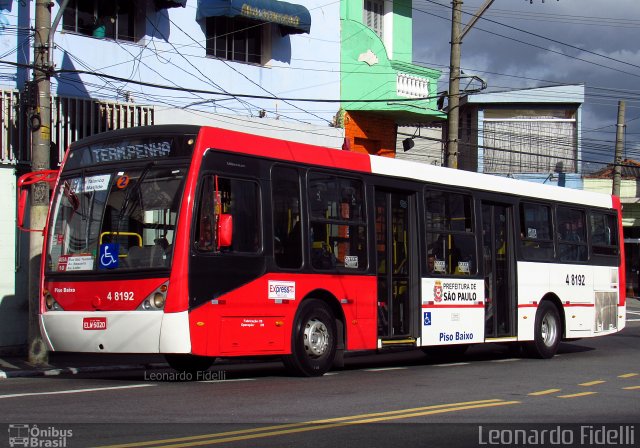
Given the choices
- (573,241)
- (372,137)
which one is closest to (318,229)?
(573,241)

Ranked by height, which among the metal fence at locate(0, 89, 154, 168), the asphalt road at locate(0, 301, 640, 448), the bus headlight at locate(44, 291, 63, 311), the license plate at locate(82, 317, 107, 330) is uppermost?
the metal fence at locate(0, 89, 154, 168)

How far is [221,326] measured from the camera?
11.0 metres

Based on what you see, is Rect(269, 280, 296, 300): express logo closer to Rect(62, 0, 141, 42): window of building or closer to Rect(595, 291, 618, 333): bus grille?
Rect(595, 291, 618, 333): bus grille

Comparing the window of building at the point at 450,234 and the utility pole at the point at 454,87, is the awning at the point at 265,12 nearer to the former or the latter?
the utility pole at the point at 454,87

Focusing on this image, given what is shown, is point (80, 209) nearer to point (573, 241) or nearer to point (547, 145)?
point (573, 241)

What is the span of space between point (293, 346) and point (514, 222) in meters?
6.54

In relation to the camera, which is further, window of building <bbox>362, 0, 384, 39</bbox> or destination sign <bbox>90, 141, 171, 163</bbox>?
window of building <bbox>362, 0, 384, 39</bbox>

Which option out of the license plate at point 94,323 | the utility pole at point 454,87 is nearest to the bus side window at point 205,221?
the license plate at point 94,323

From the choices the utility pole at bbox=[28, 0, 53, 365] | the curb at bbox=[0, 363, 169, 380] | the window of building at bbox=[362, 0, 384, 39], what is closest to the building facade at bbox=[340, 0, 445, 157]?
the window of building at bbox=[362, 0, 384, 39]

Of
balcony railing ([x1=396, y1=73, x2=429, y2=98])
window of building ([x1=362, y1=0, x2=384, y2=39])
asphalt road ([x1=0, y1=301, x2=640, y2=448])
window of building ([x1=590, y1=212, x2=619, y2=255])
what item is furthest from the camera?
window of building ([x1=362, y1=0, x2=384, y2=39])

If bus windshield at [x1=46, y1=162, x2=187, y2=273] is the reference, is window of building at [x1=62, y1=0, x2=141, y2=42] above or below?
above

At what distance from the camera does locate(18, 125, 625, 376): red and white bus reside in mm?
10820

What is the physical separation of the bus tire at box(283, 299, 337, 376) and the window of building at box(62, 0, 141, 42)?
10478 millimetres

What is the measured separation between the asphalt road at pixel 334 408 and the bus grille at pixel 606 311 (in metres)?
4.74
